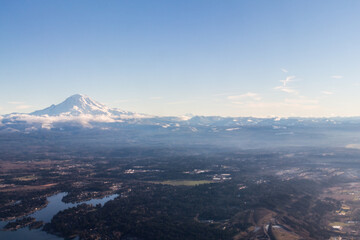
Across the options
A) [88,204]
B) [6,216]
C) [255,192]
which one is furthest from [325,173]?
[6,216]

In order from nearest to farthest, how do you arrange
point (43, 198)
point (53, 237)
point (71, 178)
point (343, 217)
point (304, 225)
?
point (53, 237)
point (304, 225)
point (343, 217)
point (43, 198)
point (71, 178)

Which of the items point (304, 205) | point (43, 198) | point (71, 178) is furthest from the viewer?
point (71, 178)

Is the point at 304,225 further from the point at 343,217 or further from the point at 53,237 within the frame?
the point at 53,237

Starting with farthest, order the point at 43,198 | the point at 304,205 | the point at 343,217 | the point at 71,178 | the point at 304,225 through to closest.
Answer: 1. the point at 71,178
2. the point at 43,198
3. the point at 304,205
4. the point at 343,217
5. the point at 304,225

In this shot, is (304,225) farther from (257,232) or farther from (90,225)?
(90,225)

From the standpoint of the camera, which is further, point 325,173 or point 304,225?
point 325,173

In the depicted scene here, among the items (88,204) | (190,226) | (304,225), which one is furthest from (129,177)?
(304,225)
